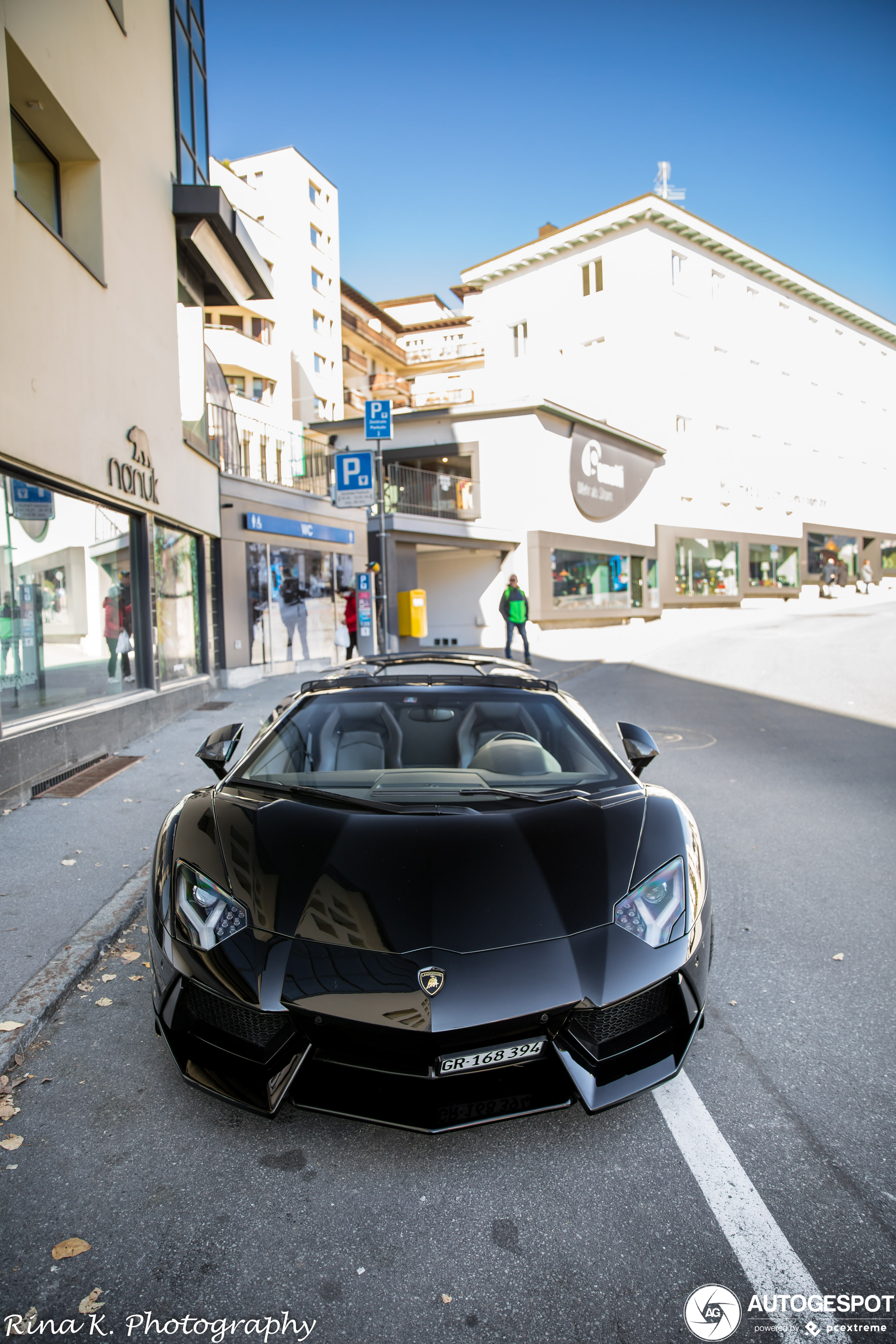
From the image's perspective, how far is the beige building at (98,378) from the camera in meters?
7.06

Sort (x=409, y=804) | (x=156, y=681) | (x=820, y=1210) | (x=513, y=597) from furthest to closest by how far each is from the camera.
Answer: (x=513, y=597), (x=156, y=681), (x=409, y=804), (x=820, y=1210)

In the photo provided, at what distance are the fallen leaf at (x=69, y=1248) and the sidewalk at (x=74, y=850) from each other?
1.46 metres

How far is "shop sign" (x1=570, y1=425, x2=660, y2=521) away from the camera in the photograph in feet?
101

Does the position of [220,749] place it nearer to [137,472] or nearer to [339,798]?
[339,798]

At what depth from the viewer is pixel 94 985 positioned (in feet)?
11.5

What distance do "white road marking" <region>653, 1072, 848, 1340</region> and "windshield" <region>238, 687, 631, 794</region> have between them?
120cm

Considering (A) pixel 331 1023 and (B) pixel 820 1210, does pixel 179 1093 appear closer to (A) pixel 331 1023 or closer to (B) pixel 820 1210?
(A) pixel 331 1023

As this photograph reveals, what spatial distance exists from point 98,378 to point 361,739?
22.9ft

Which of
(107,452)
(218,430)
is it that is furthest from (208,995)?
(218,430)

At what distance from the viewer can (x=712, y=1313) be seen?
69.2 inches

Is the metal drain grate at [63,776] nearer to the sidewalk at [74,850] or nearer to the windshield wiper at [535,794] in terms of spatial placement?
the sidewalk at [74,850]

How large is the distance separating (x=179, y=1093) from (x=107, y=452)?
315 inches

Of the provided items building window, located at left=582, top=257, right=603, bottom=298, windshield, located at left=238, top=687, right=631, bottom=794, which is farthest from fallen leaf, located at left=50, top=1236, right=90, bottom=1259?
building window, located at left=582, top=257, right=603, bottom=298

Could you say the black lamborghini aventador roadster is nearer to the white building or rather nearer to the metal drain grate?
the metal drain grate
